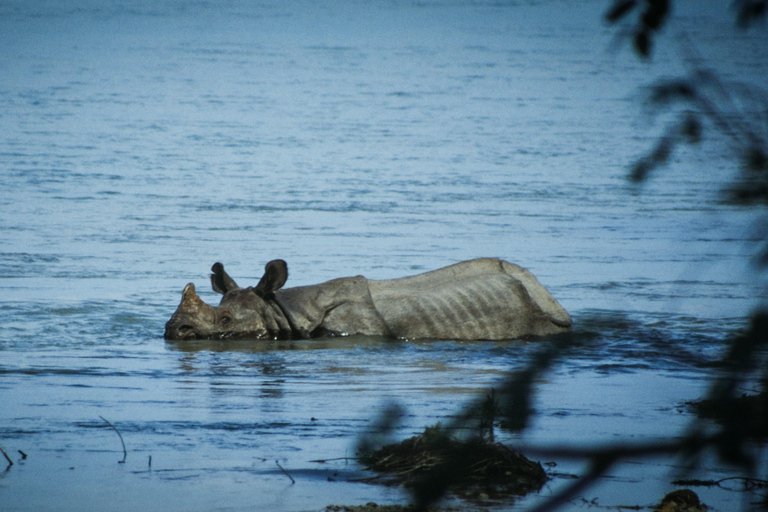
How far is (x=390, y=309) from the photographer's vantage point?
31.4 ft

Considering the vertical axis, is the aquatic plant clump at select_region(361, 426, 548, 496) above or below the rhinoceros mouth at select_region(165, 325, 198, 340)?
above

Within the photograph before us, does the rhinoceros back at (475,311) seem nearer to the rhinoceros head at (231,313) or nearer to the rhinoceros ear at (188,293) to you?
the rhinoceros head at (231,313)

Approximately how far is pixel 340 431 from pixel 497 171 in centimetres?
1639

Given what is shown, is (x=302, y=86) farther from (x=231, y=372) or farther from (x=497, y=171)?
(x=231, y=372)

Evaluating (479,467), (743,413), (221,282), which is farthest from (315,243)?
(743,413)

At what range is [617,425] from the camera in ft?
19.4

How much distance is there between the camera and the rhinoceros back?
9461 millimetres

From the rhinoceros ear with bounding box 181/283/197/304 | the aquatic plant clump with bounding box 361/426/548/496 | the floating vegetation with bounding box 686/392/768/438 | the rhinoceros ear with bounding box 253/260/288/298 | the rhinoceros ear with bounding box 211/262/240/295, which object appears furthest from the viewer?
the rhinoceros ear with bounding box 211/262/240/295

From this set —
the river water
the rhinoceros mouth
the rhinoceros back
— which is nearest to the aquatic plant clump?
the river water

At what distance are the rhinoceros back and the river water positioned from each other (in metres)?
0.27

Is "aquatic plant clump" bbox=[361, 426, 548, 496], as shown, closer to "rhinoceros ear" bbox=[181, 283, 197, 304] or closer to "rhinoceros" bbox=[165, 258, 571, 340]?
"rhinoceros" bbox=[165, 258, 571, 340]

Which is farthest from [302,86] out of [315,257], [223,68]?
[315,257]

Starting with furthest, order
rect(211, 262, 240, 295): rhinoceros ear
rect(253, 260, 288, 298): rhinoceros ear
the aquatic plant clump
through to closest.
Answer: rect(211, 262, 240, 295): rhinoceros ear < rect(253, 260, 288, 298): rhinoceros ear < the aquatic plant clump

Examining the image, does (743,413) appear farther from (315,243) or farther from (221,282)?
(315,243)
